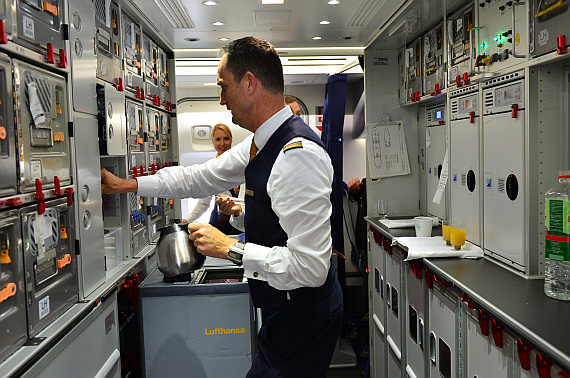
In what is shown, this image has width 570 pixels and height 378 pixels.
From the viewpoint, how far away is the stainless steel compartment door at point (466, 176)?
3057 millimetres

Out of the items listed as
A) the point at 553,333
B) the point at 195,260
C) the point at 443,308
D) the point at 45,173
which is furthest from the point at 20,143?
the point at 443,308

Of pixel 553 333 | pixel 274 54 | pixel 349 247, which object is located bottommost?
pixel 349 247

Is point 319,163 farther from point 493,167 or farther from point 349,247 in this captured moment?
point 349,247

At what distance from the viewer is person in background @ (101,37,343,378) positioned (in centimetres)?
188

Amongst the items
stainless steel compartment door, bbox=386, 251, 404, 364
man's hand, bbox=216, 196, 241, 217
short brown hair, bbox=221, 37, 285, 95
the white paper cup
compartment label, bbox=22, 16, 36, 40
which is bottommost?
stainless steel compartment door, bbox=386, 251, 404, 364

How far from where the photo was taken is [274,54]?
2109 millimetres

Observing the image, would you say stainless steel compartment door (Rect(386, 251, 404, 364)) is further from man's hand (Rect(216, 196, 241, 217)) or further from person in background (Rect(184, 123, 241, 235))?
person in background (Rect(184, 123, 241, 235))

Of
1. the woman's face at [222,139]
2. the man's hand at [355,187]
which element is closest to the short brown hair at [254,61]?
the woman's face at [222,139]

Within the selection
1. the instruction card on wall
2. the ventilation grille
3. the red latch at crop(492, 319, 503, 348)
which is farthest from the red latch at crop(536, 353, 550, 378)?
the instruction card on wall

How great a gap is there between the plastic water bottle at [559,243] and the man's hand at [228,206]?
1.93 meters

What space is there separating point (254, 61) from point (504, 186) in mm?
1539

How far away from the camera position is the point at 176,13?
335 cm

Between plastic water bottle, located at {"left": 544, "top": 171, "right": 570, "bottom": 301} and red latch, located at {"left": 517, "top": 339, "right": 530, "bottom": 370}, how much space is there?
401 millimetres

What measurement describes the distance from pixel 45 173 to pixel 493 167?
7.51ft
